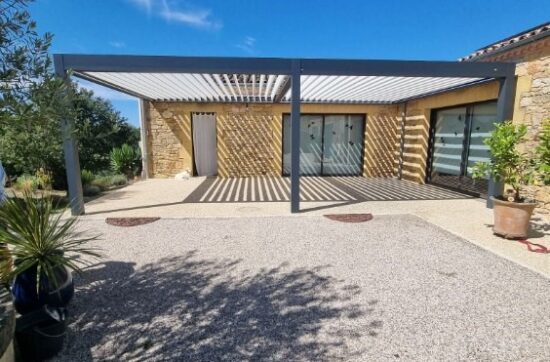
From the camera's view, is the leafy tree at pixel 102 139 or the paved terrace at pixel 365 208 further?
the leafy tree at pixel 102 139

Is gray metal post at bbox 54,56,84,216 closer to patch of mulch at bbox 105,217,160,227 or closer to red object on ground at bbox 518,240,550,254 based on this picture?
patch of mulch at bbox 105,217,160,227

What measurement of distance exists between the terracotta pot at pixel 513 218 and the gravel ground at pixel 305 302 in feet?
2.36

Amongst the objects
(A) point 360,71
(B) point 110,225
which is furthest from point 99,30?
(A) point 360,71

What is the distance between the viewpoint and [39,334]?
173 cm

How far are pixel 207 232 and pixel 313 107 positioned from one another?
21.8ft

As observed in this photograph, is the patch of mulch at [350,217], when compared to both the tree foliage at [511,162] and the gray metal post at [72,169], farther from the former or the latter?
the gray metal post at [72,169]

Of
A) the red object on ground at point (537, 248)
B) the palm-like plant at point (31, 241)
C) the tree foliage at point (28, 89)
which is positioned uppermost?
the tree foliage at point (28, 89)

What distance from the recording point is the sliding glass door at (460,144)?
20.6ft

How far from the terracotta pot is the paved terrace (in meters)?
0.15

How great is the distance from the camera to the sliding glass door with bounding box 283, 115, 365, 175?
984 centimetres

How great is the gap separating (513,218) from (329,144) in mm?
6519

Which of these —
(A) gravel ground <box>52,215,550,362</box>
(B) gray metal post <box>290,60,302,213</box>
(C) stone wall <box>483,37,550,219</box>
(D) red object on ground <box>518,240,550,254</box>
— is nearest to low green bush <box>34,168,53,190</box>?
(A) gravel ground <box>52,215,550,362</box>

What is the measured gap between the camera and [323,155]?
10.1 m

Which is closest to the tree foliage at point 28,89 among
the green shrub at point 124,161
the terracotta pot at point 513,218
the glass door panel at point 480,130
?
the terracotta pot at point 513,218
